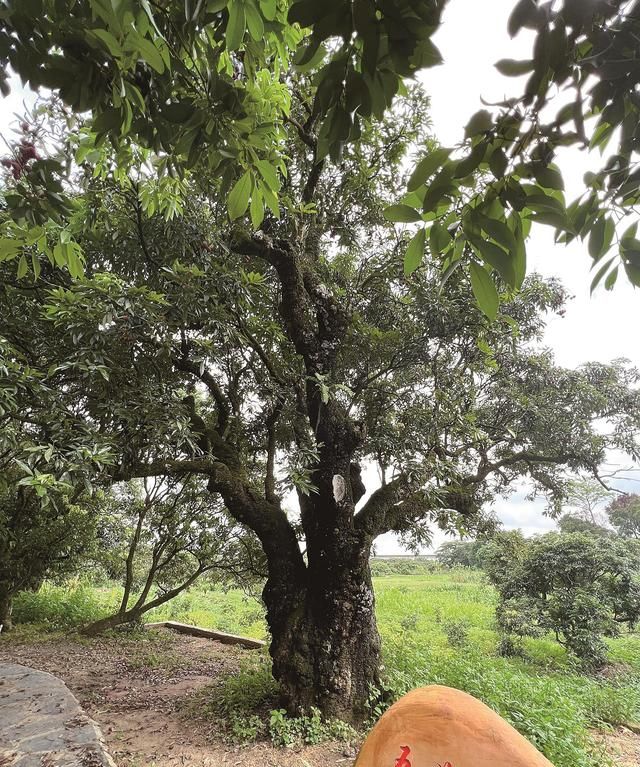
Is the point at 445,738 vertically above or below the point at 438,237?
below

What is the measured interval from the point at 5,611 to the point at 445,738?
838 centimetres

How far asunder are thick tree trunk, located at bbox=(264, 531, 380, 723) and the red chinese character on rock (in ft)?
7.45

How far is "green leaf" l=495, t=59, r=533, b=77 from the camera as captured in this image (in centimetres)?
65

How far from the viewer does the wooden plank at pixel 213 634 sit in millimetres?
7434

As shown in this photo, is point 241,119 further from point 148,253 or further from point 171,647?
point 171,647

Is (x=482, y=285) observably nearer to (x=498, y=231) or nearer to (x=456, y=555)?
(x=498, y=231)

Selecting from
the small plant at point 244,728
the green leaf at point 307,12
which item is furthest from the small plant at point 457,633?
the green leaf at point 307,12

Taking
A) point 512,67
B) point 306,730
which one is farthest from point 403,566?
point 512,67

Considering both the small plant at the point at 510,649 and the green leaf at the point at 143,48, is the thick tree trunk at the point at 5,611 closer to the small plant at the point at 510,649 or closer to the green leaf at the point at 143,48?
the small plant at the point at 510,649

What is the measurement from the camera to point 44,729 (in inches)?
125

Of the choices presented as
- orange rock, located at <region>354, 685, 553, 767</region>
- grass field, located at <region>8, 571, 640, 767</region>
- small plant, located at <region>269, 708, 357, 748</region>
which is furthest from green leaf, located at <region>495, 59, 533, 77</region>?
grass field, located at <region>8, 571, 640, 767</region>

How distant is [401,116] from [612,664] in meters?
8.48

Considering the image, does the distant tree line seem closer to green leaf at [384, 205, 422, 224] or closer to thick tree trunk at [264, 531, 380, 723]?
thick tree trunk at [264, 531, 380, 723]

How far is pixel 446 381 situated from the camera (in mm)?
4789
